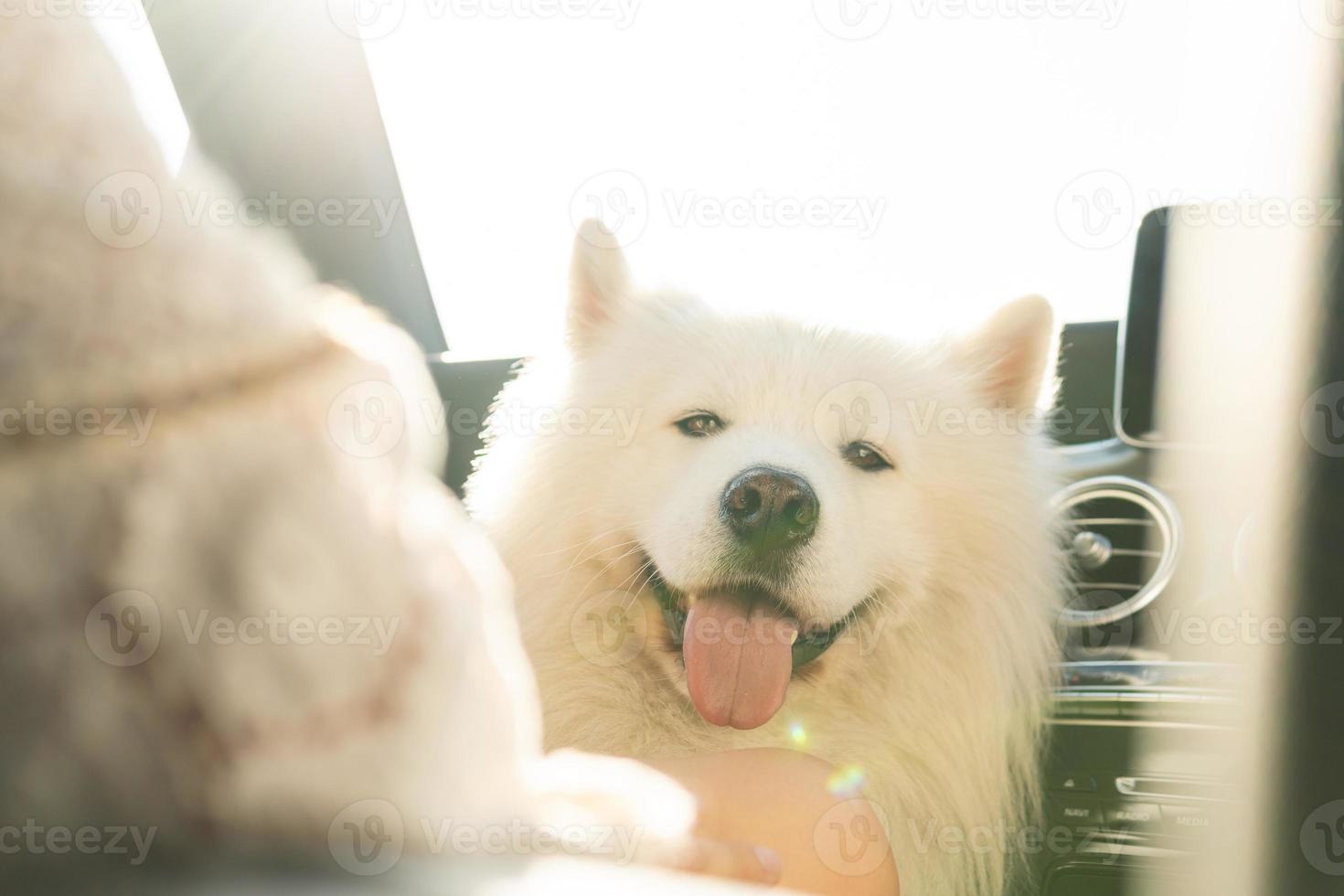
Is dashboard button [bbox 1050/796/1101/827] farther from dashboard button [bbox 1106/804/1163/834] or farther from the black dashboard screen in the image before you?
the black dashboard screen

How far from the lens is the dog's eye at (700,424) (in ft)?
6.99

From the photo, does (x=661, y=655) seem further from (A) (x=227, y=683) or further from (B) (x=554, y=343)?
(A) (x=227, y=683)

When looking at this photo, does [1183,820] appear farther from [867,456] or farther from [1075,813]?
[867,456]

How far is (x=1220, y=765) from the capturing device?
61.8 inches

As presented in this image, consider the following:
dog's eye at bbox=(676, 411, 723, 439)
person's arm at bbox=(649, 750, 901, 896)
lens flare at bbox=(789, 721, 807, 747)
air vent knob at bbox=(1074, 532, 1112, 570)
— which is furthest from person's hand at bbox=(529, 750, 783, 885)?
air vent knob at bbox=(1074, 532, 1112, 570)

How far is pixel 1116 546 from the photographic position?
2736mm

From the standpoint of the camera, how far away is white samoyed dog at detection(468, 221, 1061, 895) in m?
1.87

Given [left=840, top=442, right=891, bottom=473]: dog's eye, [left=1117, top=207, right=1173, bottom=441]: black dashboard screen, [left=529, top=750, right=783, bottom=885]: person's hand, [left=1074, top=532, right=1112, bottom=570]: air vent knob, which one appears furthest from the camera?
[left=1074, top=532, right=1112, bottom=570]: air vent knob

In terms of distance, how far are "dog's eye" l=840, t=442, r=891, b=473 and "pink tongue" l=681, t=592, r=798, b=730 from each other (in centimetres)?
44

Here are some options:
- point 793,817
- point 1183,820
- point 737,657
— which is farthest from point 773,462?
point 1183,820

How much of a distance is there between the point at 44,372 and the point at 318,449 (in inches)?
6.0

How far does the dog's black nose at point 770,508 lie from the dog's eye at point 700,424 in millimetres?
307

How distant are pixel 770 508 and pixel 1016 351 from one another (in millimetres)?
895

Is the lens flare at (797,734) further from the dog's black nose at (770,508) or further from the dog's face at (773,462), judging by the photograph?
the dog's black nose at (770,508)
